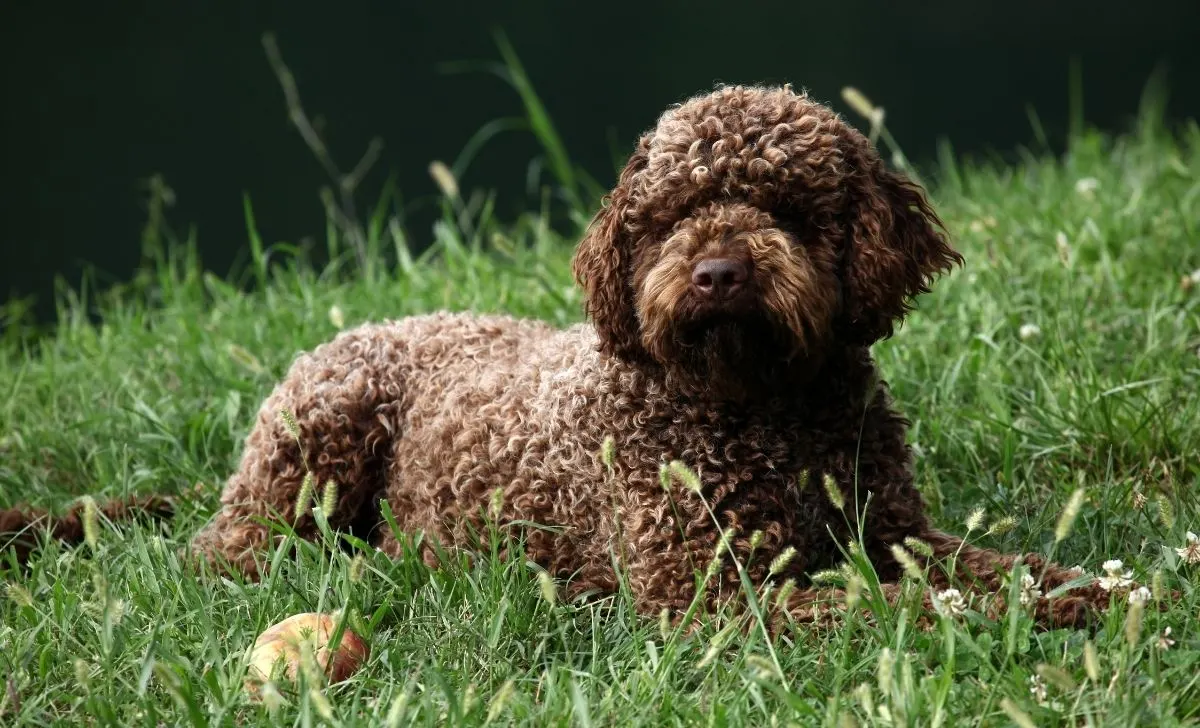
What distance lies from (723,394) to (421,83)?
35.9 feet

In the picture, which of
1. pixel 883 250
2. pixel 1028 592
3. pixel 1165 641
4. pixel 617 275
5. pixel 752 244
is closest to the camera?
pixel 1165 641

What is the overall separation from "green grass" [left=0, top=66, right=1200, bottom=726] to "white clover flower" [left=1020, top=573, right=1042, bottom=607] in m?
0.04

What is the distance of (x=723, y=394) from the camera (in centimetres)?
329

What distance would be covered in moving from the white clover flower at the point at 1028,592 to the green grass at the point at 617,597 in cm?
4

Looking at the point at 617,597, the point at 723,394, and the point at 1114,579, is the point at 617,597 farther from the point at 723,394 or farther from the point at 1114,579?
the point at 1114,579

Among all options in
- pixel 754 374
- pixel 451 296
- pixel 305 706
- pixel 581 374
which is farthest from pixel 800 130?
pixel 451 296

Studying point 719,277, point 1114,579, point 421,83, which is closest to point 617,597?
point 719,277

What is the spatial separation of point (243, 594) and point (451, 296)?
227cm

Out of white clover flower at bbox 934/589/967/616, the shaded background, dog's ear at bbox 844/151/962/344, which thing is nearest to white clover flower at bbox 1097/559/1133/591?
white clover flower at bbox 934/589/967/616

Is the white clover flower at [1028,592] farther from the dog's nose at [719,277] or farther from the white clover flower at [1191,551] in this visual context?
the dog's nose at [719,277]

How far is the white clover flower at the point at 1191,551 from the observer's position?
10.7 ft

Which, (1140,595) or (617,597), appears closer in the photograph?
(1140,595)

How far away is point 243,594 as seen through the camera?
10.9 ft

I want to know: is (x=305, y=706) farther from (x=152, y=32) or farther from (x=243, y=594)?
(x=152, y=32)
